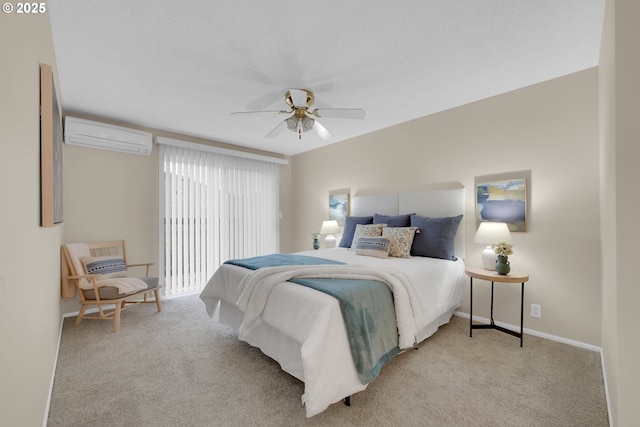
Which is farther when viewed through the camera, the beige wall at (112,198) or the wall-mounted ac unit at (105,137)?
the beige wall at (112,198)

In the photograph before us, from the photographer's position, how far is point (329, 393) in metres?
1.65

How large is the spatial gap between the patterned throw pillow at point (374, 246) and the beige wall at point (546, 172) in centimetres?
101

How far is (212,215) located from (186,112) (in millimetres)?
1795

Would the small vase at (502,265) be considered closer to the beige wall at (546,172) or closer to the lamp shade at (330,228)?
the beige wall at (546,172)

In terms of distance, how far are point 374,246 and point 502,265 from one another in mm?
1255

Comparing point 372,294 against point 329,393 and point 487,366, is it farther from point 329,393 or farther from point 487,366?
point 487,366

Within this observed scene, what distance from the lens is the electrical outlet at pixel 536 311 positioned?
9.15ft

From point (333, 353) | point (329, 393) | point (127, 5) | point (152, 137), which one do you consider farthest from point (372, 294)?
point (152, 137)

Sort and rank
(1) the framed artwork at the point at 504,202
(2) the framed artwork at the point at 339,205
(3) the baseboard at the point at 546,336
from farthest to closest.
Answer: (2) the framed artwork at the point at 339,205
(1) the framed artwork at the point at 504,202
(3) the baseboard at the point at 546,336

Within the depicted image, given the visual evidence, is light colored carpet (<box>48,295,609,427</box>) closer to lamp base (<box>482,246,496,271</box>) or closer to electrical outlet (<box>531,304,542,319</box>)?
electrical outlet (<box>531,304,542,319</box>)

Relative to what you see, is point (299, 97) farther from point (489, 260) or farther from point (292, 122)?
point (489, 260)

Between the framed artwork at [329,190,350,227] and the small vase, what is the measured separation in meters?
2.40

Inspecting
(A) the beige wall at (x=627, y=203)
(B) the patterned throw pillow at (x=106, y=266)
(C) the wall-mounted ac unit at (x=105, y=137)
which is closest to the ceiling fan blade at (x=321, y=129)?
(A) the beige wall at (x=627, y=203)

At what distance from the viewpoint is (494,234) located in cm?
277
